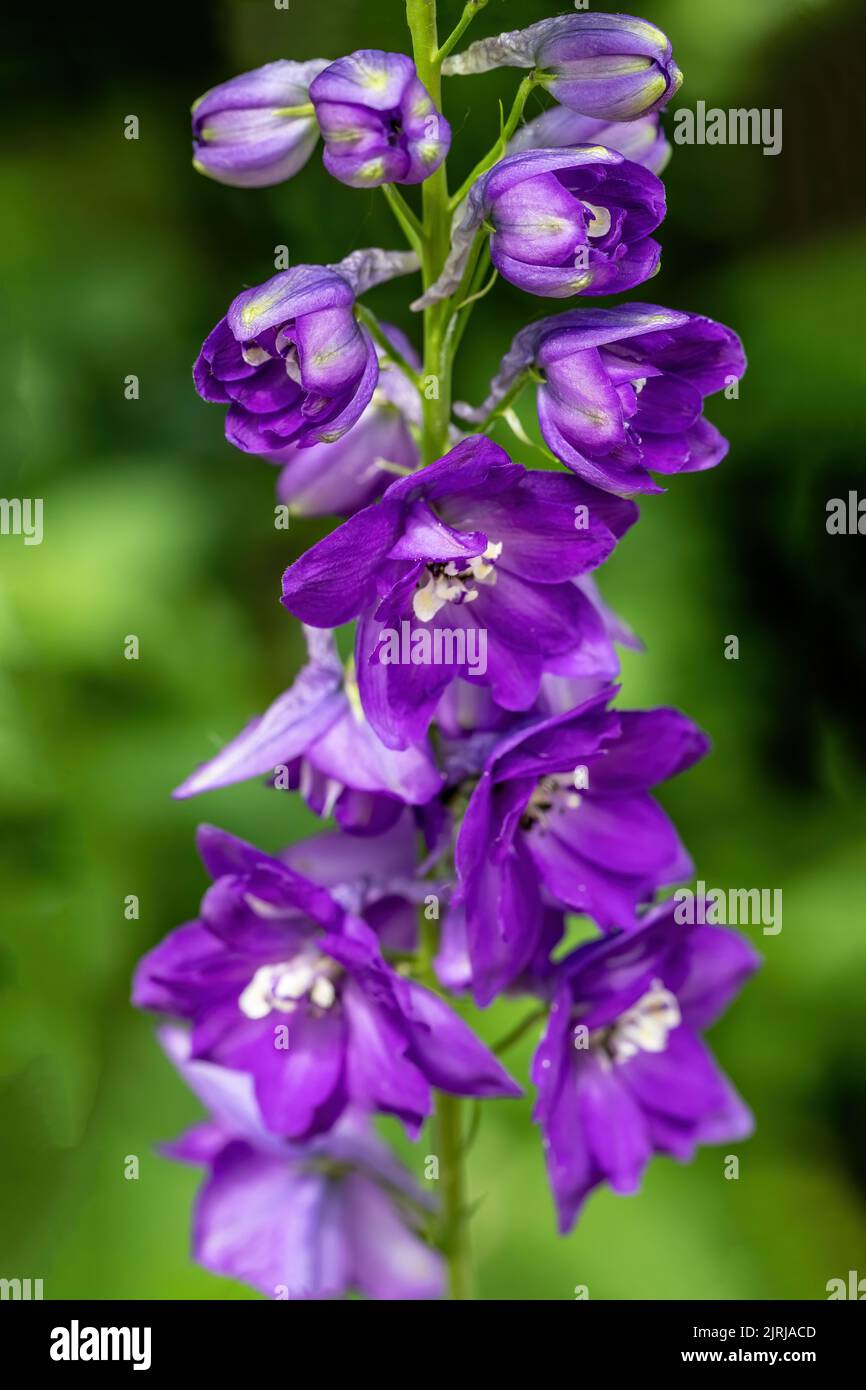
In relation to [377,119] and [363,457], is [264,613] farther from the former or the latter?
[377,119]

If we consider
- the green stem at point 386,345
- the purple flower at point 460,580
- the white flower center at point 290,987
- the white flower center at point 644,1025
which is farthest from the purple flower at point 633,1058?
the green stem at point 386,345

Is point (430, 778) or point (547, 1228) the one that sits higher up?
point (430, 778)

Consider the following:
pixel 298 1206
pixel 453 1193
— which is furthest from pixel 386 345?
pixel 298 1206

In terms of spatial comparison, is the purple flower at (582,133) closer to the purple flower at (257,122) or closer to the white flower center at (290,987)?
the purple flower at (257,122)

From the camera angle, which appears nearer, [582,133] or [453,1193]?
[582,133]

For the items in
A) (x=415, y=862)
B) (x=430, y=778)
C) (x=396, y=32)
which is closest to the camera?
(x=430, y=778)

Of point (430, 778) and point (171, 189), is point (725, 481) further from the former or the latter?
point (430, 778)
